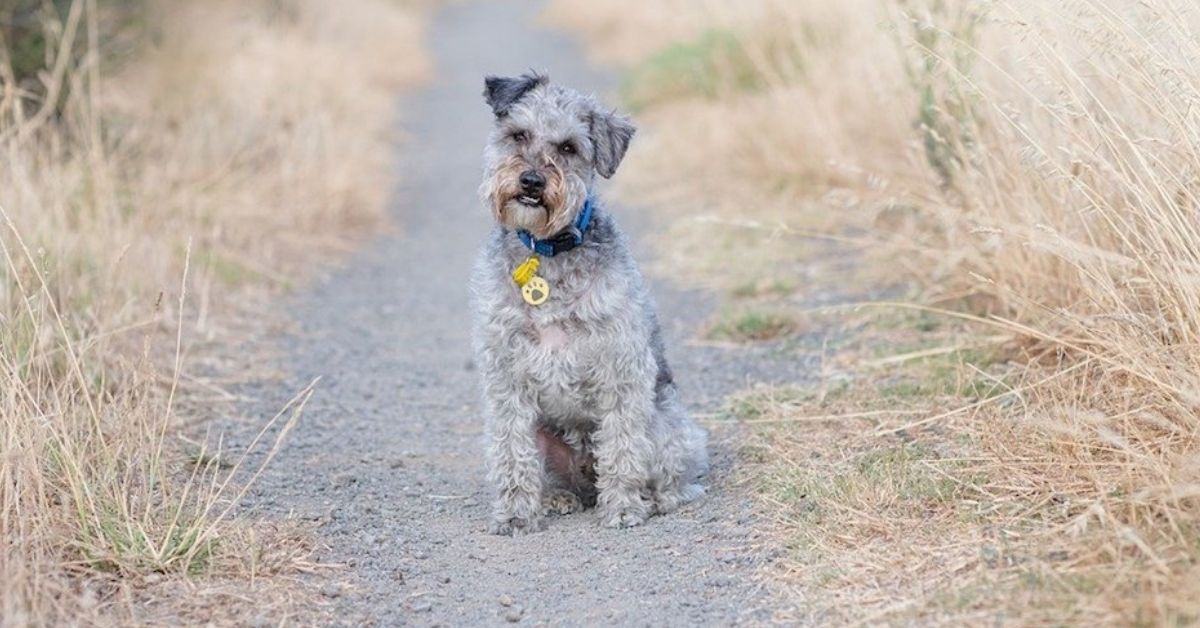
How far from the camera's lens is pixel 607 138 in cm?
582

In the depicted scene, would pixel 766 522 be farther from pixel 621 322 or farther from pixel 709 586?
pixel 621 322

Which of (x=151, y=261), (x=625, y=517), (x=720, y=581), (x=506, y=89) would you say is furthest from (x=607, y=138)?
(x=151, y=261)

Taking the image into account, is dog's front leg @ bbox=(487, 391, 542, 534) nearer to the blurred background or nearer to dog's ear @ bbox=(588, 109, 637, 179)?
the blurred background

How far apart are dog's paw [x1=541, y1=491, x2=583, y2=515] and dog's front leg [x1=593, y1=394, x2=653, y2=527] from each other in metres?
0.35

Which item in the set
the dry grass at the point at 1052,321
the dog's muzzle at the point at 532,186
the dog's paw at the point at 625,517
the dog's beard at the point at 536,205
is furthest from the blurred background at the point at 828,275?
the dog's muzzle at the point at 532,186

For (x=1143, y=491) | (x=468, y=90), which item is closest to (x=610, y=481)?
(x=1143, y=491)

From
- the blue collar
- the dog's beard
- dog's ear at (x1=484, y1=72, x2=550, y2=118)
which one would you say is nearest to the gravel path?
the blue collar

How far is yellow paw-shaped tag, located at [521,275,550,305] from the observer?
220 inches

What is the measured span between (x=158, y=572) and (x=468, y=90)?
16871 millimetres

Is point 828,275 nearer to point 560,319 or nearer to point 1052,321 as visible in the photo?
point 1052,321

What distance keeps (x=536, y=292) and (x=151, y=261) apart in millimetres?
4231

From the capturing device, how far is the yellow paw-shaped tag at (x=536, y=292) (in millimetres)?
5594

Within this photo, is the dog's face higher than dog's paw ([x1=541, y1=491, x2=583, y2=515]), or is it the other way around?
the dog's face

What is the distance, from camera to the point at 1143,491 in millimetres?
4164
